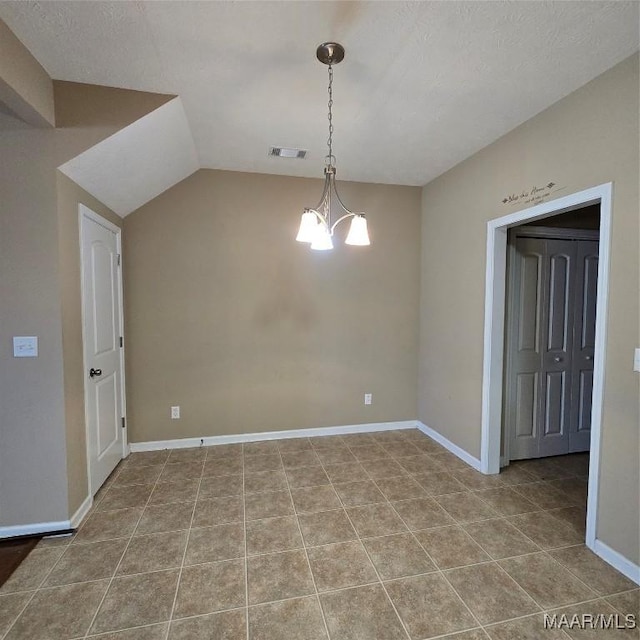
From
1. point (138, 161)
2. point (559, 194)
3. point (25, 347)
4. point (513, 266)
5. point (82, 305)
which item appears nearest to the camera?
point (25, 347)

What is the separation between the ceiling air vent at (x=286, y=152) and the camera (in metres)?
2.89

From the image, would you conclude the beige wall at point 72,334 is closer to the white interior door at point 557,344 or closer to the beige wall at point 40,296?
the beige wall at point 40,296

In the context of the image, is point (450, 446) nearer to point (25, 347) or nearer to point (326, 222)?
point (326, 222)

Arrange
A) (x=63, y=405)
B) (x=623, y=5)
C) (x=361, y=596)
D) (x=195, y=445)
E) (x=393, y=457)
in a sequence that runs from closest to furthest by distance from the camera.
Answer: (x=623, y=5), (x=361, y=596), (x=63, y=405), (x=393, y=457), (x=195, y=445)

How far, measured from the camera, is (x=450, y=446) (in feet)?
11.0

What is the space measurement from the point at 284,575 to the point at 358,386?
7.10 ft

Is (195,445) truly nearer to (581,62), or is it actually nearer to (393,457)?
(393,457)

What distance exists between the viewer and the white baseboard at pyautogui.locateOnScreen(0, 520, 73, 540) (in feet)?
6.78

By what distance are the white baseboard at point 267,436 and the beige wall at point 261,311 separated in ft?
0.20

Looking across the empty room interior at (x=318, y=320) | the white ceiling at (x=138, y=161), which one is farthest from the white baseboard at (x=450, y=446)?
the white ceiling at (x=138, y=161)

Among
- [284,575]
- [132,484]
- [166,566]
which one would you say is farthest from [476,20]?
[132,484]

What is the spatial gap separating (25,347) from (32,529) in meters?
1.13

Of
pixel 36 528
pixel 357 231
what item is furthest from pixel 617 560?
pixel 36 528

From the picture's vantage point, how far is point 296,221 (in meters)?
3.54
